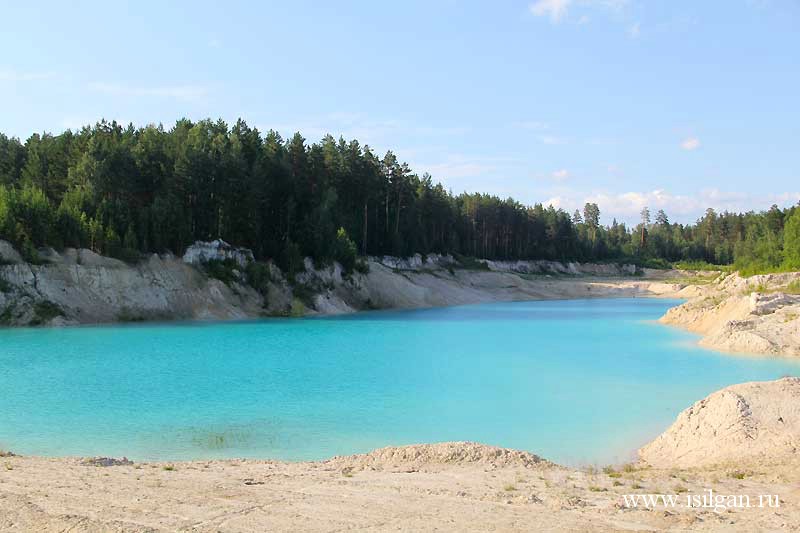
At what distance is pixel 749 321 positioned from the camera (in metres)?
34.6

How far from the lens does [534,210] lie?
146 m

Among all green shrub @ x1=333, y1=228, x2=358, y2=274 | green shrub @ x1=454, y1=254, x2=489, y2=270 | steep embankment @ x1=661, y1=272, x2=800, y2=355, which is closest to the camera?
steep embankment @ x1=661, y1=272, x2=800, y2=355

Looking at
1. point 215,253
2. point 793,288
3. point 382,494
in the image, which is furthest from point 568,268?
point 382,494

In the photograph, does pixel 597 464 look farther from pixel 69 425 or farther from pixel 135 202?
pixel 135 202

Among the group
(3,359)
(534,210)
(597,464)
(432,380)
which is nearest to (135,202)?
(3,359)

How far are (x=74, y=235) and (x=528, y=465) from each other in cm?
4522

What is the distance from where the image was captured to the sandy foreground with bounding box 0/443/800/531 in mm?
8195

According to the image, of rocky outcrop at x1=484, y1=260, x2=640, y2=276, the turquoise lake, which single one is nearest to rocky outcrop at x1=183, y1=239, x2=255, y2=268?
the turquoise lake

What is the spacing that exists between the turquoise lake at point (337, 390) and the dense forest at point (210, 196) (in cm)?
1235

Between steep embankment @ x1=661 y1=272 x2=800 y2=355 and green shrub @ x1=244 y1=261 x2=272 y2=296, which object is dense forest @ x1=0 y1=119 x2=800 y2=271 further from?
steep embankment @ x1=661 y1=272 x2=800 y2=355

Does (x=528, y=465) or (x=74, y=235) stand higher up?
(x=74, y=235)

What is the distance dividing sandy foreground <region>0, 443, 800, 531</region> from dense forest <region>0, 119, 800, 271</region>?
134ft

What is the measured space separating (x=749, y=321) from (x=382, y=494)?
31239 mm

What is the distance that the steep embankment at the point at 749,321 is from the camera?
102ft
